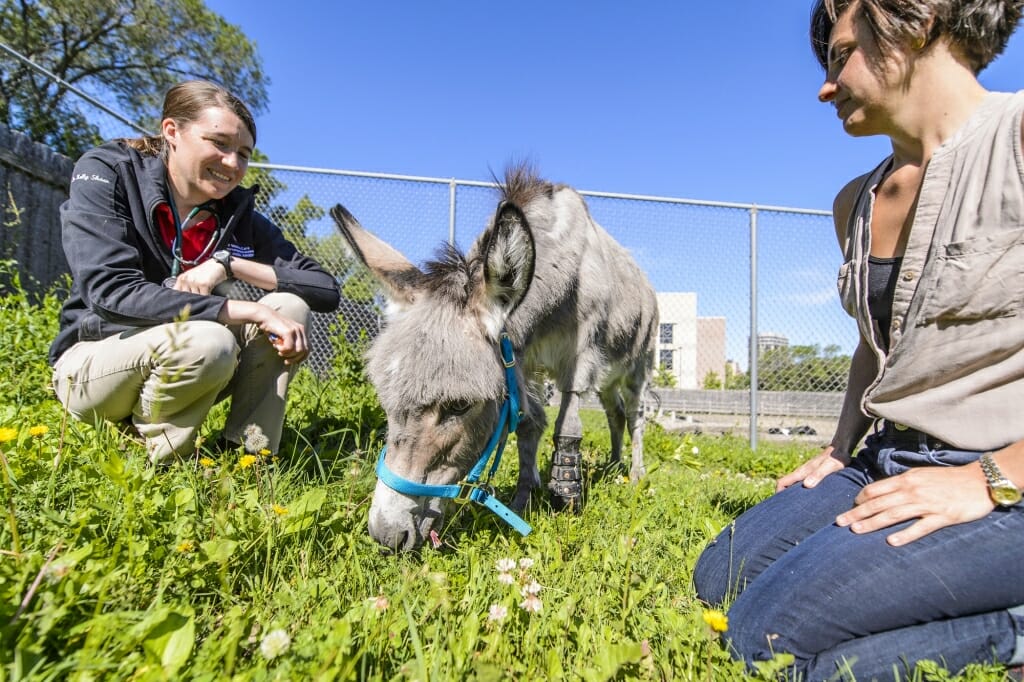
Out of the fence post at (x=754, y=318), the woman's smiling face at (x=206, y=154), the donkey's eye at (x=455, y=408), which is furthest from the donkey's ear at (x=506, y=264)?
the fence post at (x=754, y=318)

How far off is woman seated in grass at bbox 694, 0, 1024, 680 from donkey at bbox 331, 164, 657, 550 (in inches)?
40.0

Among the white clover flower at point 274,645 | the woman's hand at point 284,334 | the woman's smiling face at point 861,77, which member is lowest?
the white clover flower at point 274,645

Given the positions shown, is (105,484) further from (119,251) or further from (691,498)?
(691,498)

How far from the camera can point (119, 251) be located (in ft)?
7.54

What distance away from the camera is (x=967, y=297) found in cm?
152

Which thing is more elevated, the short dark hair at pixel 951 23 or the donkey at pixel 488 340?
the short dark hair at pixel 951 23

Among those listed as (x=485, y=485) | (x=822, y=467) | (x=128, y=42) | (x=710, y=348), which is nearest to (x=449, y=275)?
(x=485, y=485)

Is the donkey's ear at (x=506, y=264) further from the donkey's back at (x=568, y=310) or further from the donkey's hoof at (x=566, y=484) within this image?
the donkey's hoof at (x=566, y=484)

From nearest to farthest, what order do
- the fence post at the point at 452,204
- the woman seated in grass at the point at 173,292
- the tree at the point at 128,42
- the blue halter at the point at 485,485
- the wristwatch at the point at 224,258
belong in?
1. the blue halter at the point at 485,485
2. the woman seated in grass at the point at 173,292
3. the wristwatch at the point at 224,258
4. the fence post at the point at 452,204
5. the tree at the point at 128,42

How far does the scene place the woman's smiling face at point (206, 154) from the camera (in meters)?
2.52

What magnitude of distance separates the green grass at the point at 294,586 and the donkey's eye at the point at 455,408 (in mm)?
449

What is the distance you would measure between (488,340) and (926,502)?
60.4 inches

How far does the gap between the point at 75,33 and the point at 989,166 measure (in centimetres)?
2493

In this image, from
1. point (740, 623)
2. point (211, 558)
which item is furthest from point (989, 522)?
point (211, 558)
